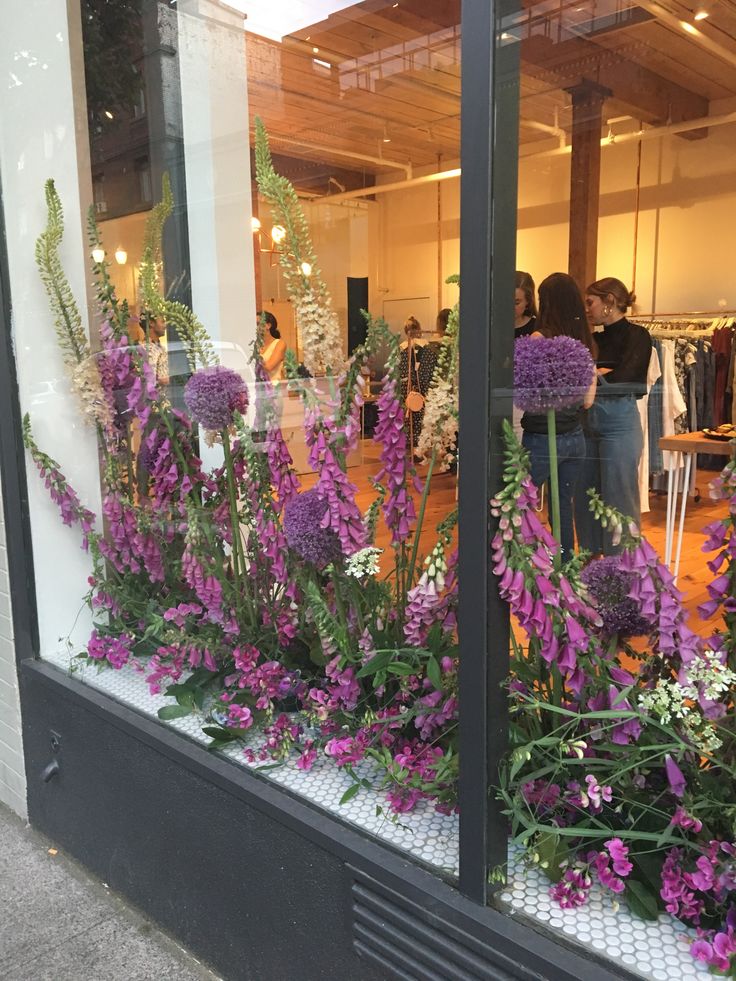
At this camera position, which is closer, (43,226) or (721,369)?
(43,226)

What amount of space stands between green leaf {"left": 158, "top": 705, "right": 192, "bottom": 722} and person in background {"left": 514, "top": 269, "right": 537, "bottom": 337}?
1316mm

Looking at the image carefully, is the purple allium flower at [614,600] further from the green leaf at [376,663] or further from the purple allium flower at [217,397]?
the purple allium flower at [217,397]

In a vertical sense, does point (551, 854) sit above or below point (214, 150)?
below

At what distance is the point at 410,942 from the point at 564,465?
→ 90 centimetres

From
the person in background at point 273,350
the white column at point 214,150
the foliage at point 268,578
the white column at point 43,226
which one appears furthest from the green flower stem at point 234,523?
the white column at point 43,226

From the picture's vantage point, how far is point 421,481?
1.66 metres

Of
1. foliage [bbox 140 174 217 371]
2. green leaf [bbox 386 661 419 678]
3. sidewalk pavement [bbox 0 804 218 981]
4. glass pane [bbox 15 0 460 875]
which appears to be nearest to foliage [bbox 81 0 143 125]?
glass pane [bbox 15 0 460 875]

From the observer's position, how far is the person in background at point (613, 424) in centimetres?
140

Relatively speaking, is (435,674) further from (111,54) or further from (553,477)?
(111,54)

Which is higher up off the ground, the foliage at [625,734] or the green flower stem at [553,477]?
the green flower stem at [553,477]

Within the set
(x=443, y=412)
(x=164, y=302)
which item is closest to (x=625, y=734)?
(x=443, y=412)

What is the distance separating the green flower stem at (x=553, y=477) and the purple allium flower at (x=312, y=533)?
1.62 feet

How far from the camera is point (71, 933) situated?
2.08 m

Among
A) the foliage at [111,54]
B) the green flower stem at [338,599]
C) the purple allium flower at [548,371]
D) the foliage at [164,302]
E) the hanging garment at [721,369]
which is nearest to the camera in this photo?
the purple allium flower at [548,371]
